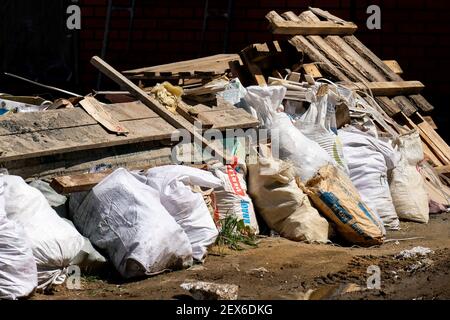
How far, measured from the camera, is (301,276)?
220 inches

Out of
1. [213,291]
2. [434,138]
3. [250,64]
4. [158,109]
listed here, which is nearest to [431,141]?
[434,138]

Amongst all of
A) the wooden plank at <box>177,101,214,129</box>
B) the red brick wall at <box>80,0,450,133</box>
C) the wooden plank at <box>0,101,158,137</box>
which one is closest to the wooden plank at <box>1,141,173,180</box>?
the wooden plank at <box>0,101,158,137</box>

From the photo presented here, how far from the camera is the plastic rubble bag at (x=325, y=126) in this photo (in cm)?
734

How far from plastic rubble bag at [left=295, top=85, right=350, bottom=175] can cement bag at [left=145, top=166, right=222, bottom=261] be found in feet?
5.31

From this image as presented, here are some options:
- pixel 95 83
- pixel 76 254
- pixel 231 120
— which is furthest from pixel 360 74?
pixel 76 254

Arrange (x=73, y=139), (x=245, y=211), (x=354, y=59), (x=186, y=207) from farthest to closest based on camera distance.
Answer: (x=354, y=59)
(x=245, y=211)
(x=73, y=139)
(x=186, y=207)

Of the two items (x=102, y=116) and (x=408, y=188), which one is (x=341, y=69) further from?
(x=102, y=116)

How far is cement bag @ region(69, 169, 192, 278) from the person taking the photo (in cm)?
536

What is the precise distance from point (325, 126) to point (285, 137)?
628 millimetres

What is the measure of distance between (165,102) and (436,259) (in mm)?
2281

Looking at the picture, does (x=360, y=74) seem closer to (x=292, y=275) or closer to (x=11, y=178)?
(x=292, y=275)

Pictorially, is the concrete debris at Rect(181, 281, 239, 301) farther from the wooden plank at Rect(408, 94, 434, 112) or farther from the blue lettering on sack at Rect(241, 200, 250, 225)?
the wooden plank at Rect(408, 94, 434, 112)

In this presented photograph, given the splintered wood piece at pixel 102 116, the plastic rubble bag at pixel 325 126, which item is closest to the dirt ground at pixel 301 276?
the plastic rubble bag at pixel 325 126

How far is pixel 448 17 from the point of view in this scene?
34.3 ft
